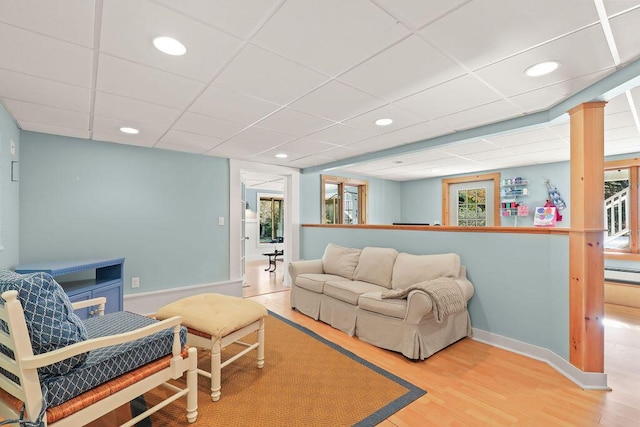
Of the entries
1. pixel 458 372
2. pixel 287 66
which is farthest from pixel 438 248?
pixel 287 66

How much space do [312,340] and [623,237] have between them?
203 inches

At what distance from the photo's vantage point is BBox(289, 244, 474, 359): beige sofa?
249 centimetres

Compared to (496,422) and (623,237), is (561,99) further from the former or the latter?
(623,237)

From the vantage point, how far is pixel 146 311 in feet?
12.4

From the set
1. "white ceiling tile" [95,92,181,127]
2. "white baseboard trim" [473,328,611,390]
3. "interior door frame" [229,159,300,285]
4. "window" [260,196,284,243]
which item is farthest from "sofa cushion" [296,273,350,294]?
"window" [260,196,284,243]

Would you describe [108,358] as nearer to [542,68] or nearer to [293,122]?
[293,122]

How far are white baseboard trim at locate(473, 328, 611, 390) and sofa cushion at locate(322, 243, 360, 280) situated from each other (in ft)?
4.95

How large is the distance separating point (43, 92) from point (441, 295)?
Answer: 353 centimetres

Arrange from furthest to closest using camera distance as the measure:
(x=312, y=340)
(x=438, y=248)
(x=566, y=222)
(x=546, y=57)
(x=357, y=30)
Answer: (x=566, y=222)
(x=438, y=248)
(x=312, y=340)
(x=546, y=57)
(x=357, y=30)

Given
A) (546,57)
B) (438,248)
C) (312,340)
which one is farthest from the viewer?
(438,248)

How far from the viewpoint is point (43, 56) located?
1678 mm

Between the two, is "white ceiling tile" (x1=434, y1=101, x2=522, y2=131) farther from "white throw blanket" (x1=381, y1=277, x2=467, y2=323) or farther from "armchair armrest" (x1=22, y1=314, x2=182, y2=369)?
"armchair armrest" (x1=22, y1=314, x2=182, y2=369)

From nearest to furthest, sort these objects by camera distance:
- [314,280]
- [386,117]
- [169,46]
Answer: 1. [169,46]
2. [386,117]
3. [314,280]

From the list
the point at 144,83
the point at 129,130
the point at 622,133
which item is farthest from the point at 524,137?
the point at 129,130
